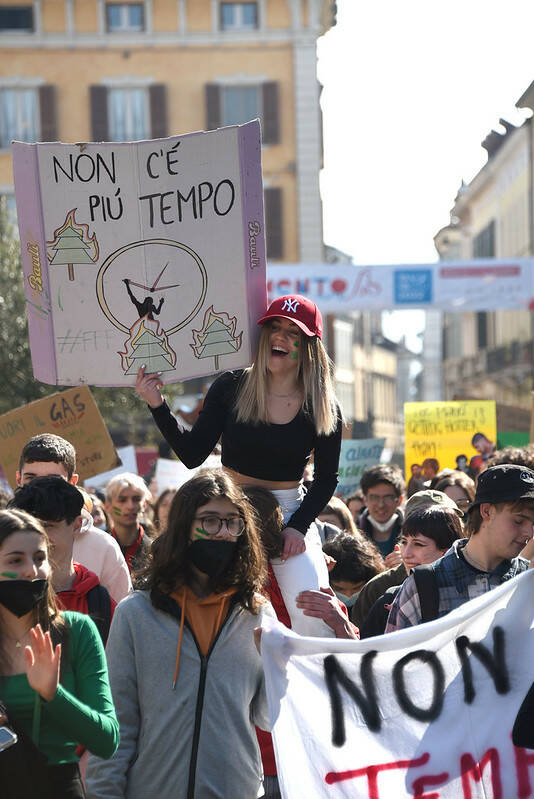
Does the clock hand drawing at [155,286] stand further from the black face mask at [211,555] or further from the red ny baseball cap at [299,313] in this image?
the black face mask at [211,555]

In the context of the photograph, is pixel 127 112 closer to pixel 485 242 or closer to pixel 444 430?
pixel 485 242

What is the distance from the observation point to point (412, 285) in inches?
920

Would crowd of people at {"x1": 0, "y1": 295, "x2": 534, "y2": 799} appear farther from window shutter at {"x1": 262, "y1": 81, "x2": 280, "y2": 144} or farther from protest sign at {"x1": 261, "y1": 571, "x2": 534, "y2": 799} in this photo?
window shutter at {"x1": 262, "y1": 81, "x2": 280, "y2": 144}

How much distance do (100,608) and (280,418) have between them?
94 cm

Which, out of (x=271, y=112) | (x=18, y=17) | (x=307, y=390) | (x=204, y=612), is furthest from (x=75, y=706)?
(x=18, y=17)

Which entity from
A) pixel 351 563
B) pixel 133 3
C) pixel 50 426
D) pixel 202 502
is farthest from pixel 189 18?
pixel 202 502

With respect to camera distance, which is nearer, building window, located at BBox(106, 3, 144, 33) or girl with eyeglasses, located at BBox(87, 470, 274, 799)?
girl with eyeglasses, located at BBox(87, 470, 274, 799)

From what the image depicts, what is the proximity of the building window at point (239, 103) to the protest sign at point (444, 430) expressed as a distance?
22.6 metres

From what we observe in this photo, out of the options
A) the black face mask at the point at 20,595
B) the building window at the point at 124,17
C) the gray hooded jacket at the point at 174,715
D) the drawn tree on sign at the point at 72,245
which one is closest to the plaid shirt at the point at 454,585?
the gray hooded jacket at the point at 174,715

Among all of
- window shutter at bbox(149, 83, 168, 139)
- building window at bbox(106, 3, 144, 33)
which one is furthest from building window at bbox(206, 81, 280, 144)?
building window at bbox(106, 3, 144, 33)

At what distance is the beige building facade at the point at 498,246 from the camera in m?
43.0

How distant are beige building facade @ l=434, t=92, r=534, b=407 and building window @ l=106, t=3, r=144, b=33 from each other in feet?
37.1

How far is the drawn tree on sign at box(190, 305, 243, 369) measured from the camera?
197 inches

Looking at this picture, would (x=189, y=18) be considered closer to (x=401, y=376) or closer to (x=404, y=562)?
(x=404, y=562)
